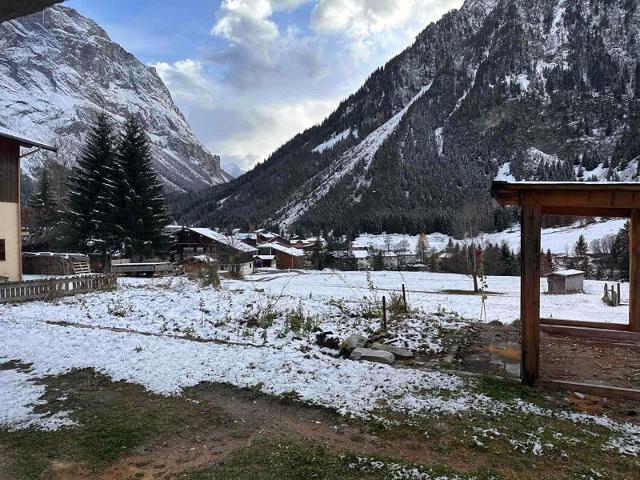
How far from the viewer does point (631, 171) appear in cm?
11944

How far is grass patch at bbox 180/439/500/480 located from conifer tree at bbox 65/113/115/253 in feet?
97.4

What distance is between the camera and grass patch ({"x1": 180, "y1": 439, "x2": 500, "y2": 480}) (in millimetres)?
3768

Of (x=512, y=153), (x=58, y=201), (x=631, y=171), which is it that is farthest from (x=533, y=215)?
(x=512, y=153)

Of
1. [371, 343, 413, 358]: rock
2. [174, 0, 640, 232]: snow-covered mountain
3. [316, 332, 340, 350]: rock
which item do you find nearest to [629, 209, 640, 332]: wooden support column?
[371, 343, 413, 358]: rock

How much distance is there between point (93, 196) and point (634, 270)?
31781 millimetres

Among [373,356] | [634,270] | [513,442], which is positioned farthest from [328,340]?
[634,270]

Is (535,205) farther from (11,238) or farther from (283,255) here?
(283,255)

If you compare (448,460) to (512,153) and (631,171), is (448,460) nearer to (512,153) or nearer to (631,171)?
(631,171)

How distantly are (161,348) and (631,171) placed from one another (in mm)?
143252

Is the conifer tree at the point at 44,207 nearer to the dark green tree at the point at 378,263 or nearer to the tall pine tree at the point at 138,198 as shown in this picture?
the tall pine tree at the point at 138,198

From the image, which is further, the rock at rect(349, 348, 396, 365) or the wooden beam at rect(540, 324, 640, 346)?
the wooden beam at rect(540, 324, 640, 346)

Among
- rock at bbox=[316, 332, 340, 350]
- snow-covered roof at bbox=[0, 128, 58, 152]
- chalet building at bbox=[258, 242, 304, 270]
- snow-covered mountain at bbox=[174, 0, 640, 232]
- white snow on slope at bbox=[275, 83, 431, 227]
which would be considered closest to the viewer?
rock at bbox=[316, 332, 340, 350]

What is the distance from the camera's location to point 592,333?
8422 millimetres

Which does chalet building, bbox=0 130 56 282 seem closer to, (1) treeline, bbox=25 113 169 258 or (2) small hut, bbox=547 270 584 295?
(1) treeline, bbox=25 113 169 258
